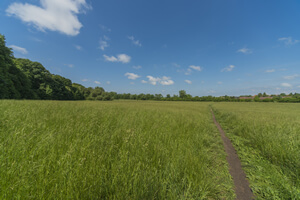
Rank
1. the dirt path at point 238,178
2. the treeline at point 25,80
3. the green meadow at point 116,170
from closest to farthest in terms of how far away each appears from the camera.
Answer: the green meadow at point 116,170 < the dirt path at point 238,178 < the treeline at point 25,80

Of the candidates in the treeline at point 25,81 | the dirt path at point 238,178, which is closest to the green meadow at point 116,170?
the dirt path at point 238,178

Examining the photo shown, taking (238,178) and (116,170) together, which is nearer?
(116,170)

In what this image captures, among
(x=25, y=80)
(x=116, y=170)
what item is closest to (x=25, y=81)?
(x=25, y=80)

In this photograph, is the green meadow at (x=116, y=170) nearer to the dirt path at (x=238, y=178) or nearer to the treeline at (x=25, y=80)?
the dirt path at (x=238, y=178)

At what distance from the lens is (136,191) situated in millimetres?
1479

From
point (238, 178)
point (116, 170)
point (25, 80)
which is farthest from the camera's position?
point (25, 80)

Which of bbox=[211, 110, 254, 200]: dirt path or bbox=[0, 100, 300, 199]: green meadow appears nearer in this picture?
bbox=[0, 100, 300, 199]: green meadow

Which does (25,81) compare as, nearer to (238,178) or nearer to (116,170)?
(116,170)

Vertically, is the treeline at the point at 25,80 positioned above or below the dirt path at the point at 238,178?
above

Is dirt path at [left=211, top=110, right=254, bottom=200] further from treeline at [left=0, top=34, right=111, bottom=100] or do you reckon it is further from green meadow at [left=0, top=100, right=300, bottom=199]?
treeline at [left=0, top=34, right=111, bottom=100]

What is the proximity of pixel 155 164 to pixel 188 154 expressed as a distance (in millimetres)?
1011

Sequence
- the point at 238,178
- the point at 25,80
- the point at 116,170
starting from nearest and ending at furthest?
1. the point at 116,170
2. the point at 238,178
3. the point at 25,80

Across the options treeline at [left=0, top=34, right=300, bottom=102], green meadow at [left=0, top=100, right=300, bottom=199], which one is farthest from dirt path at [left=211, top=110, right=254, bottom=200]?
treeline at [left=0, top=34, right=300, bottom=102]

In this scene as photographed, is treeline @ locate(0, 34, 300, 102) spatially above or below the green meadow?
above
